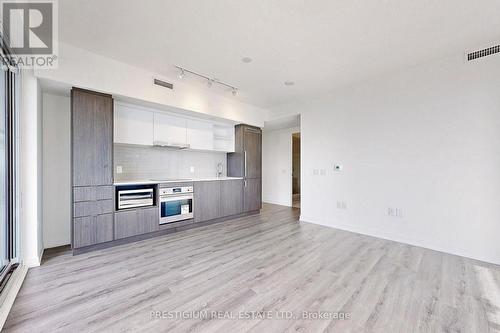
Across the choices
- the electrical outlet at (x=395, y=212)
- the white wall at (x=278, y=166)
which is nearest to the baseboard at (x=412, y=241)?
the electrical outlet at (x=395, y=212)

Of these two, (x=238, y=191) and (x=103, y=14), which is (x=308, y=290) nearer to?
(x=238, y=191)

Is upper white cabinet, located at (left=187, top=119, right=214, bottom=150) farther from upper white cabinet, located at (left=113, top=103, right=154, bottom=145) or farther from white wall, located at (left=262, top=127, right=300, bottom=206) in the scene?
white wall, located at (left=262, top=127, right=300, bottom=206)

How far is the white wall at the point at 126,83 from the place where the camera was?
2.76m

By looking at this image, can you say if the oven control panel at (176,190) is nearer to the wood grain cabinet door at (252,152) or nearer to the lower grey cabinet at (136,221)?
the lower grey cabinet at (136,221)

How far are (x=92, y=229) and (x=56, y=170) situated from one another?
1.11 metres

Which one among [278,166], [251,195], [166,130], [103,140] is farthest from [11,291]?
[278,166]

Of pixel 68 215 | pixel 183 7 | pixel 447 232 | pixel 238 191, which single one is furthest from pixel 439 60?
pixel 68 215

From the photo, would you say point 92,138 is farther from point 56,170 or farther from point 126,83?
point 126,83

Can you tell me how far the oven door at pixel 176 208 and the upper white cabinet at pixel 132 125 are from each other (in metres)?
1.13

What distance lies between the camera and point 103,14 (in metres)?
2.21

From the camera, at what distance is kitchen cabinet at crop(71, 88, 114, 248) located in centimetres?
290

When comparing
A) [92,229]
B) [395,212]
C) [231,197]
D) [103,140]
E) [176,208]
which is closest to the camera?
[92,229]

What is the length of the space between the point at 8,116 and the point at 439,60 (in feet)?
18.7

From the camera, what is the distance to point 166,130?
4.08 m
